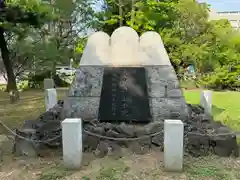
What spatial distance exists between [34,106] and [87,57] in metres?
4.67

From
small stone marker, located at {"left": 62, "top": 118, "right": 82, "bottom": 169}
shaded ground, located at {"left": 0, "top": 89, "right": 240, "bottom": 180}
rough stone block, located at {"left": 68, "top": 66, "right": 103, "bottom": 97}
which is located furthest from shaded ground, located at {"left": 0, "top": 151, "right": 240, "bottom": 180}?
rough stone block, located at {"left": 68, "top": 66, "right": 103, "bottom": 97}

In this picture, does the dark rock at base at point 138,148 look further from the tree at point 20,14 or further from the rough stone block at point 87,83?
the tree at point 20,14

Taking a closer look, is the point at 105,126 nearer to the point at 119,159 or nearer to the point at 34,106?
the point at 119,159

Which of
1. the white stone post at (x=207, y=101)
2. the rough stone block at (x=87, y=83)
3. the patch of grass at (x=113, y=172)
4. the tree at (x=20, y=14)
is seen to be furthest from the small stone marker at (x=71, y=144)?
the tree at (x=20, y=14)

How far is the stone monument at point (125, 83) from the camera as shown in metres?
4.75

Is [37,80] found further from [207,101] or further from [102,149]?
[102,149]

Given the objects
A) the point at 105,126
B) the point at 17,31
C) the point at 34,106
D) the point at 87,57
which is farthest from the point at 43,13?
the point at 105,126

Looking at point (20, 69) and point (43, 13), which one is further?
point (20, 69)

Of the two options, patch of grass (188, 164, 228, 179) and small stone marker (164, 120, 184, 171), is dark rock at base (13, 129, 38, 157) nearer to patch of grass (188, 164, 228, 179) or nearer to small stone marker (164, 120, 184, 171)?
small stone marker (164, 120, 184, 171)

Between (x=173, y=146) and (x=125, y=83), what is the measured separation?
69.9 inches

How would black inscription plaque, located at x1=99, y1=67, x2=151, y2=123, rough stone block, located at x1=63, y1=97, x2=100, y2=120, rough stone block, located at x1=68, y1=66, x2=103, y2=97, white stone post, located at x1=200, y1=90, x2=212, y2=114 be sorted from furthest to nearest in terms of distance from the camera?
white stone post, located at x1=200, y1=90, x2=212, y2=114 → rough stone block, located at x1=68, y1=66, x2=103, y2=97 → rough stone block, located at x1=63, y1=97, x2=100, y2=120 → black inscription plaque, located at x1=99, y1=67, x2=151, y2=123

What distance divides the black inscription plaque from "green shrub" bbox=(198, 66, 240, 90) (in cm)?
1066

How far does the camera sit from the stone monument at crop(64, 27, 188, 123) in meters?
4.75

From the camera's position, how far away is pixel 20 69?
15789 millimetres
